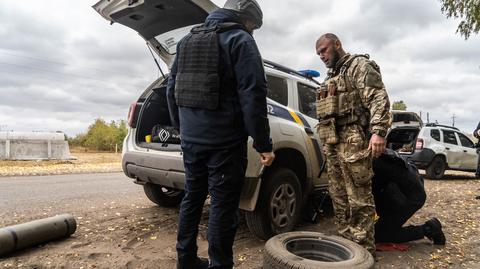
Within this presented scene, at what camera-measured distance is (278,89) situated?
3.95m

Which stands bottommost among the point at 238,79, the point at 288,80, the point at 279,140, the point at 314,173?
the point at 314,173

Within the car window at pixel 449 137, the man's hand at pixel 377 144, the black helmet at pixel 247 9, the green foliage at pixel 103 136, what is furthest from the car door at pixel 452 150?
the green foliage at pixel 103 136

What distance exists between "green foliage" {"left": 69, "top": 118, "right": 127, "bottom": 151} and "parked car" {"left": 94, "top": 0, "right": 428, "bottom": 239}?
32.5 metres

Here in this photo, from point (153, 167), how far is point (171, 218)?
1.06 metres

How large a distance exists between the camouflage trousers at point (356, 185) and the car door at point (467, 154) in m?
10.2

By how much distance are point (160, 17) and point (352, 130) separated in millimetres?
2132

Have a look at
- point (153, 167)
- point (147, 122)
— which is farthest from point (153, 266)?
point (147, 122)

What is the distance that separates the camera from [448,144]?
36.7ft

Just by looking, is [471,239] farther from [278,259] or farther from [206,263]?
[206,263]

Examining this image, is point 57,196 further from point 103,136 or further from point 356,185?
point 103,136

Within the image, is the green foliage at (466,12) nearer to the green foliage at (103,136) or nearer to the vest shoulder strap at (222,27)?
the vest shoulder strap at (222,27)

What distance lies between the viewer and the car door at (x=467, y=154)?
37.8 feet

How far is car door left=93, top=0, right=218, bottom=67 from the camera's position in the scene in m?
3.22

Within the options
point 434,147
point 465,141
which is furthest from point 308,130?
point 465,141
